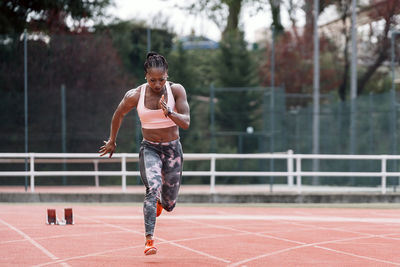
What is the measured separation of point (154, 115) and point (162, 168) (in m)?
0.58

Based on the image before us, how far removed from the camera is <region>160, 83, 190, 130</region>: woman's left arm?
755 cm

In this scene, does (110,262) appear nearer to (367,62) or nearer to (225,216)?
(225,216)

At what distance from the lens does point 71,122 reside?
22.1 m

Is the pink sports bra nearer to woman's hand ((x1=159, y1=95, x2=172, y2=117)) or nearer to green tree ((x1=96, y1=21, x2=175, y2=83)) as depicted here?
woman's hand ((x1=159, y1=95, x2=172, y2=117))

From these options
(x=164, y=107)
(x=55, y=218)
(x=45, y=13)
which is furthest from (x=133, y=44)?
(x=164, y=107)

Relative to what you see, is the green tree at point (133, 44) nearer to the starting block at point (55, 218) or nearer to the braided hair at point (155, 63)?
the starting block at point (55, 218)

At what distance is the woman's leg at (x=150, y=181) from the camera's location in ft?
25.9

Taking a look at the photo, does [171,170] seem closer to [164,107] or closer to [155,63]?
[164,107]

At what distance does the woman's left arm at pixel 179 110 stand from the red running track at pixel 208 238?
1.31m

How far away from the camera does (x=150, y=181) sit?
802 centimetres

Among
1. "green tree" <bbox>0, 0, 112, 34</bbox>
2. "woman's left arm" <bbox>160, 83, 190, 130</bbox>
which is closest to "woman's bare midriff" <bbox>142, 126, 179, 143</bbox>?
"woman's left arm" <bbox>160, 83, 190, 130</bbox>

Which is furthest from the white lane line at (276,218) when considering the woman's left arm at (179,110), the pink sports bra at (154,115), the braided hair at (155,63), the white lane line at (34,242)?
the braided hair at (155,63)

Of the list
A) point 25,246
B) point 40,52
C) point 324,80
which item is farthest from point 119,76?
point 25,246

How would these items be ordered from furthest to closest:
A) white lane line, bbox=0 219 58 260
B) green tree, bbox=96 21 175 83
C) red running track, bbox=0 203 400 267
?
green tree, bbox=96 21 175 83 → white lane line, bbox=0 219 58 260 → red running track, bbox=0 203 400 267
